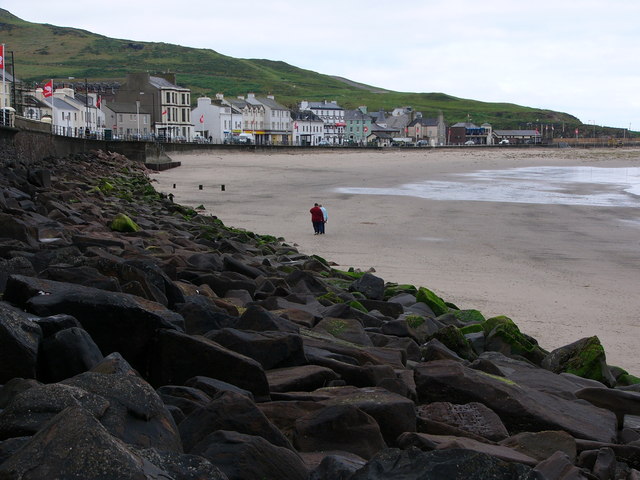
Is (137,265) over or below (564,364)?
over

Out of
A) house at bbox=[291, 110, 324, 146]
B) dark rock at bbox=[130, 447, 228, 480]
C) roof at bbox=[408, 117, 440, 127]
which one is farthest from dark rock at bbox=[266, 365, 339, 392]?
roof at bbox=[408, 117, 440, 127]

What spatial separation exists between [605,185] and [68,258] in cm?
4383

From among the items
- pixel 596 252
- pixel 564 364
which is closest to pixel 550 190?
pixel 596 252

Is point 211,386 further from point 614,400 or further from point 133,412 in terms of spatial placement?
point 614,400

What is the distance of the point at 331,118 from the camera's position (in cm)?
14738

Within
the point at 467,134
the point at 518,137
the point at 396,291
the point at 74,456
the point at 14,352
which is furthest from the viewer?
the point at 518,137

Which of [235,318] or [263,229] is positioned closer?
[235,318]

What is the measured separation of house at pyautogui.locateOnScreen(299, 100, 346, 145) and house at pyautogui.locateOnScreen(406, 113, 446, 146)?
1955 cm

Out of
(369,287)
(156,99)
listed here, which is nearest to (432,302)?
(369,287)

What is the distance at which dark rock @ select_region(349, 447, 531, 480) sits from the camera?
3244mm

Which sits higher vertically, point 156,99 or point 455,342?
point 156,99

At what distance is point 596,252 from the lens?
790 inches

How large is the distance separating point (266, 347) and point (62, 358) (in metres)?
1.60

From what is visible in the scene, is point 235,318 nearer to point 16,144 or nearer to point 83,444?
point 83,444
